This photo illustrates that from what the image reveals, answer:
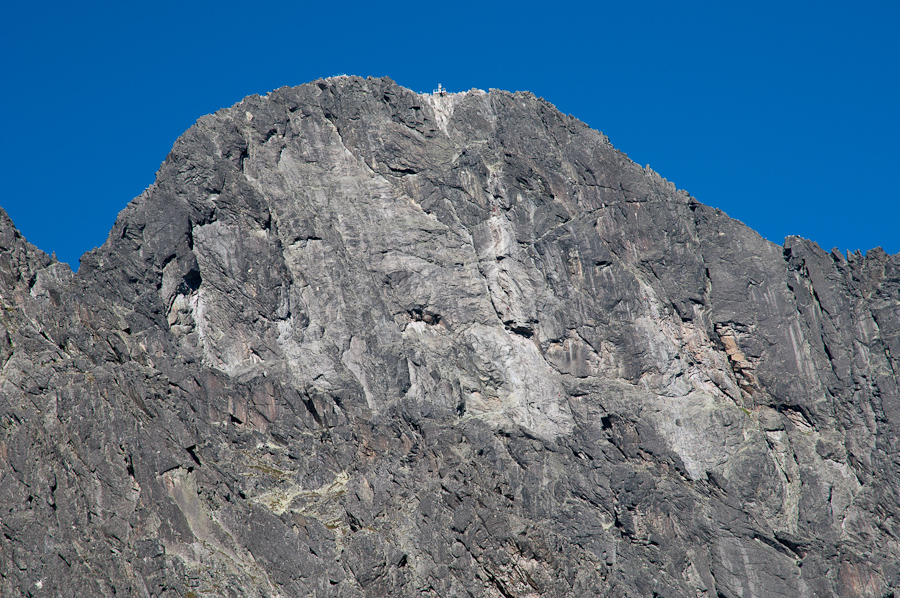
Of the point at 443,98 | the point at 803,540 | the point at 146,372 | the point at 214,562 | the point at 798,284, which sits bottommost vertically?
the point at 214,562

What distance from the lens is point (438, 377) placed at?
11994 cm

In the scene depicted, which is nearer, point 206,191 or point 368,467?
point 368,467

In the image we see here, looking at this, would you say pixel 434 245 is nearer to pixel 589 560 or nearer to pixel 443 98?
pixel 443 98

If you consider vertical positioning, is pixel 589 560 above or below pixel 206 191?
below

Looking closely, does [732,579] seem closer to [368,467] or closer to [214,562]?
[368,467]

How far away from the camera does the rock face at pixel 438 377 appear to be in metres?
108

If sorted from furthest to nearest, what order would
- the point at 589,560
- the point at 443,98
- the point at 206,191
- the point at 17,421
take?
1. the point at 443,98
2. the point at 206,191
3. the point at 589,560
4. the point at 17,421

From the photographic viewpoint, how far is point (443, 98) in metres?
132

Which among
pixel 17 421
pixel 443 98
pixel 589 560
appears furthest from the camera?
pixel 443 98

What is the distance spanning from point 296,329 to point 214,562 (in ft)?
75.9

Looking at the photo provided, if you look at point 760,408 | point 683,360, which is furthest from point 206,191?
point 760,408

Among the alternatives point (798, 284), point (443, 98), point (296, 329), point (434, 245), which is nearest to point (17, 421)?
point (296, 329)

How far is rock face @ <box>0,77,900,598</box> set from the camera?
355 ft

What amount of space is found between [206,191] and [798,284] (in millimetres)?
53700
